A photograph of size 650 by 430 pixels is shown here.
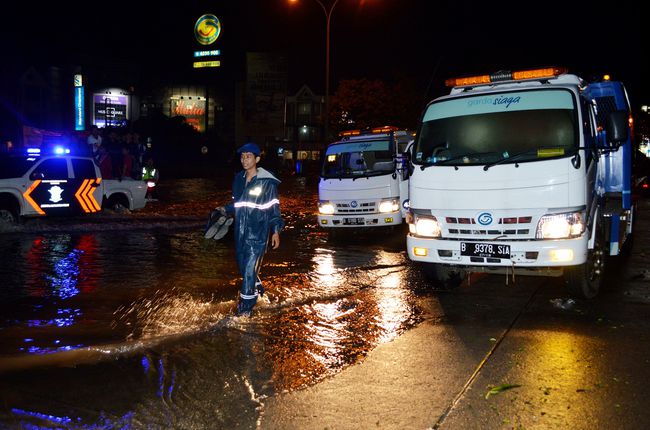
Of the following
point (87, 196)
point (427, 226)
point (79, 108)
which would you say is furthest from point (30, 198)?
point (79, 108)

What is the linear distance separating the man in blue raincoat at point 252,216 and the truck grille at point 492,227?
196cm

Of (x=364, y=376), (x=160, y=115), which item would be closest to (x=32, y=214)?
(x=364, y=376)

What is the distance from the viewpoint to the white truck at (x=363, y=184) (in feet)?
43.0

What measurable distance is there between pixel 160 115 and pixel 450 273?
54308 mm

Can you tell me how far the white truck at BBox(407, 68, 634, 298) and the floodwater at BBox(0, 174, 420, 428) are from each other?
42.6 inches

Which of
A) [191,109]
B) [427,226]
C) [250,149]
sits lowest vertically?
[427,226]

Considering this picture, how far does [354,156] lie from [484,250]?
7.16 m

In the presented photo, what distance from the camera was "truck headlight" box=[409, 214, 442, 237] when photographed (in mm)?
7301

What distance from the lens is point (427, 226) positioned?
24.1 ft

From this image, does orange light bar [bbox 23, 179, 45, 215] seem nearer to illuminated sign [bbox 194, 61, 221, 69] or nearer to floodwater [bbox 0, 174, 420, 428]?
floodwater [bbox 0, 174, 420, 428]

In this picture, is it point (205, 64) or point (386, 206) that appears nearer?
point (386, 206)

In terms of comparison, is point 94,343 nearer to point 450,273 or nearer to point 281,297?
point 281,297

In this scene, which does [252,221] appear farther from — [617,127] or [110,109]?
[110,109]

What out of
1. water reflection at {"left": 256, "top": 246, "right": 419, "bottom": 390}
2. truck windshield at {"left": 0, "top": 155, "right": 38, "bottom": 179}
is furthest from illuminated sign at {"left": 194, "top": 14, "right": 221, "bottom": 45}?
water reflection at {"left": 256, "top": 246, "right": 419, "bottom": 390}
